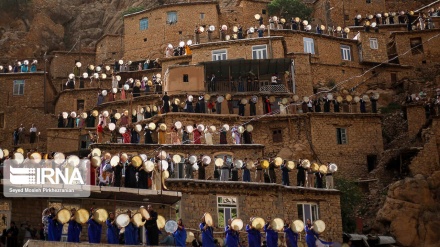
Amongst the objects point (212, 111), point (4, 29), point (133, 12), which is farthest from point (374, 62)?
point (4, 29)

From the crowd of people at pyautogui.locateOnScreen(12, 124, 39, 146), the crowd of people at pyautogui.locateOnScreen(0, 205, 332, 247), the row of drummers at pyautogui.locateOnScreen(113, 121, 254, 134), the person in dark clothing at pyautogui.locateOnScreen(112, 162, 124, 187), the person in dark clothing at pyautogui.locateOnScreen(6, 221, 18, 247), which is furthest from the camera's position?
the crowd of people at pyautogui.locateOnScreen(12, 124, 39, 146)

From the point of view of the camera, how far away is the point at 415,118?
43688 millimetres

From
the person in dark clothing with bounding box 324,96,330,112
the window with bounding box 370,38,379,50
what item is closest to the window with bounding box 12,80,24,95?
the person in dark clothing with bounding box 324,96,330,112

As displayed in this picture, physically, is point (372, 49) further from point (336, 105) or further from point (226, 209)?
point (226, 209)

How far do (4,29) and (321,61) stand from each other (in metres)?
27.4

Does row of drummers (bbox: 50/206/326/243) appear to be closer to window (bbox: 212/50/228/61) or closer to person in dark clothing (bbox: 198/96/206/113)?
person in dark clothing (bbox: 198/96/206/113)

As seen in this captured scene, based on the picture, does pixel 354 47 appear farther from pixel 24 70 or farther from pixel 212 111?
pixel 24 70

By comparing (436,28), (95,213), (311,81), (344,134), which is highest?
(436,28)

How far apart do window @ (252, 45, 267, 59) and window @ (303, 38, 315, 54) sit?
4.39 meters

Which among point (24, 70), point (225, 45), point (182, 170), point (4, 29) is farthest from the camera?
point (4, 29)

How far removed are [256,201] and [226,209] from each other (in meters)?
1.51

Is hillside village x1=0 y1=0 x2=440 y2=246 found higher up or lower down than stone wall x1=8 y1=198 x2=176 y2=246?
higher up

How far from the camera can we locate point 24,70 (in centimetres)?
5341

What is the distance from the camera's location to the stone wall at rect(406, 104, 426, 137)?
143 feet
